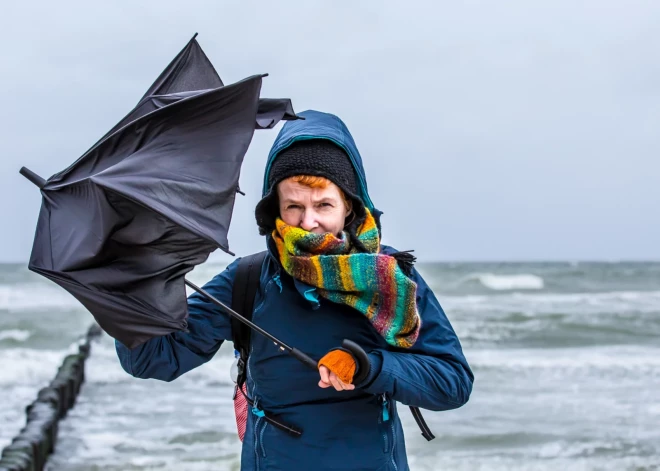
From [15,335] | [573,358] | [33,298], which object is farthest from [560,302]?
[33,298]

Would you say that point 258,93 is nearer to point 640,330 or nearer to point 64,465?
point 64,465

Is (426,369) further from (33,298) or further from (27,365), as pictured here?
(33,298)

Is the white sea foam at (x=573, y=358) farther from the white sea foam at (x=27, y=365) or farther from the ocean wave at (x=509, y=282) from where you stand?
the ocean wave at (x=509, y=282)

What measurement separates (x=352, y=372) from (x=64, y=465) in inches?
216

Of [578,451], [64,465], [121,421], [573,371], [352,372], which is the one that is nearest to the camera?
[352,372]

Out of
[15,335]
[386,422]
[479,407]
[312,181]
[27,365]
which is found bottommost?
[386,422]

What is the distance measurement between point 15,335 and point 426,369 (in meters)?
18.8

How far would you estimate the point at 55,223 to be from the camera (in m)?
2.41

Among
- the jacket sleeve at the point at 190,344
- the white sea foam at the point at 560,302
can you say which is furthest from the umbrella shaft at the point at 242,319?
the white sea foam at the point at 560,302

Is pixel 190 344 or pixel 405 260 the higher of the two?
pixel 405 260

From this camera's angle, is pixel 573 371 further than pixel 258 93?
Yes

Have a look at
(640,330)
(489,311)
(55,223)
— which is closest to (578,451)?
(55,223)

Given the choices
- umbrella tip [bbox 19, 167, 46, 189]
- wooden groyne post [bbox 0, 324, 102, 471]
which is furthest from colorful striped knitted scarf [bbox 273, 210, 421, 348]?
wooden groyne post [bbox 0, 324, 102, 471]

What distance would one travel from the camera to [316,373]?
2490 millimetres
